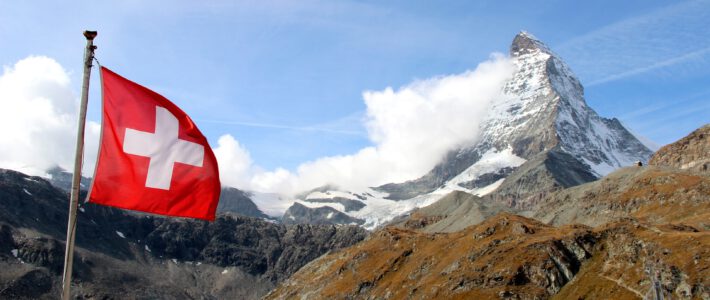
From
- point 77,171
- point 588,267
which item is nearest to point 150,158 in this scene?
point 77,171

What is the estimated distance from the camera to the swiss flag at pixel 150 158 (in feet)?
76.7

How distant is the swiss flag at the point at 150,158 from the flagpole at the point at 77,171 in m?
1.99

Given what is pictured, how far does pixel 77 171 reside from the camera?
20562 millimetres

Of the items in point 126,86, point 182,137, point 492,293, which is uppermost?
point 126,86

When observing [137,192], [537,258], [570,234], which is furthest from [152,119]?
[570,234]

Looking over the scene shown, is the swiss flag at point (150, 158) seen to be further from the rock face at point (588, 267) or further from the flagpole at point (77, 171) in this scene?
the rock face at point (588, 267)

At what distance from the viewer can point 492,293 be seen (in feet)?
572

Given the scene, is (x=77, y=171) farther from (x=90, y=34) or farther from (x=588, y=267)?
(x=588, y=267)

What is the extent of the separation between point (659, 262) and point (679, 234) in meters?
18.7

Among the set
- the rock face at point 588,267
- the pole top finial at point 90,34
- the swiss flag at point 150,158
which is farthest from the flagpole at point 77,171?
the rock face at point 588,267

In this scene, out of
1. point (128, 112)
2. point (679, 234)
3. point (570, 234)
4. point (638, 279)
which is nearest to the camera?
point (128, 112)

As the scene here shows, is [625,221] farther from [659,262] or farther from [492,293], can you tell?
[492,293]

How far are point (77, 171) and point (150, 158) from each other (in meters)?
3.84

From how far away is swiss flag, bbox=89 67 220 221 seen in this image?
23.4m
